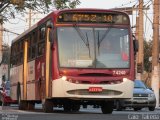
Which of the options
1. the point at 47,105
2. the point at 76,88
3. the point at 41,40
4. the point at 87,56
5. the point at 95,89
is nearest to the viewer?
the point at 76,88

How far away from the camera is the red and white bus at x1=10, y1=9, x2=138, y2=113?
21906 millimetres

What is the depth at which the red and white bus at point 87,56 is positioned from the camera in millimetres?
21906

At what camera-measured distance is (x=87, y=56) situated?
2212 centimetres

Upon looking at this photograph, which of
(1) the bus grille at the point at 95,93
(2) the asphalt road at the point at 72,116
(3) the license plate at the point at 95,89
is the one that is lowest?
(2) the asphalt road at the point at 72,116

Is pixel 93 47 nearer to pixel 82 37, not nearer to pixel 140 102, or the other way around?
pixel 82 37

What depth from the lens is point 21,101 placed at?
29.4 m

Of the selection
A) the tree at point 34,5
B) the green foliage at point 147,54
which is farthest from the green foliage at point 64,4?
the green foliage at point 147,54

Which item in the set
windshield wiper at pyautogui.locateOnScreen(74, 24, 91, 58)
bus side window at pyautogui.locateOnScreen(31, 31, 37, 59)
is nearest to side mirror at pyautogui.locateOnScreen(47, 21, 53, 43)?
windshield wiper at pyautogui.locateOnScreen(74, 24, 91, 58)

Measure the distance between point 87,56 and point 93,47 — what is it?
40 centimetres

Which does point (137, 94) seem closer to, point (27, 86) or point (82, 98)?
point (27, 86)

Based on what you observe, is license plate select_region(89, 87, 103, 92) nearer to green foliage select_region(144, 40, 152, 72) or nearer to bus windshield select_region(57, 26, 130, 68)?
bus windshield select_region(57, 26, 130, 68)

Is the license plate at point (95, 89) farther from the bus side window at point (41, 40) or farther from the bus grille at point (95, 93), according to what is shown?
the bus side window at point (41, 40)

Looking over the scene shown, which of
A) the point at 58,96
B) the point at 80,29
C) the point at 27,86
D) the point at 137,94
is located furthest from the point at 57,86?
the point at 137,94

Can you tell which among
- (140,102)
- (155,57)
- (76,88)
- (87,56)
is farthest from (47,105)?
(155,57)
